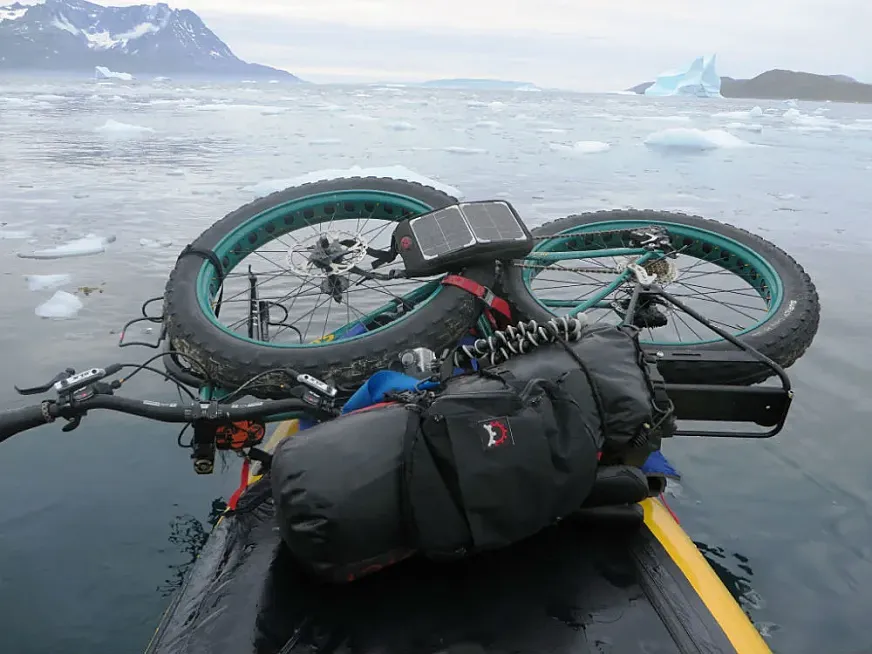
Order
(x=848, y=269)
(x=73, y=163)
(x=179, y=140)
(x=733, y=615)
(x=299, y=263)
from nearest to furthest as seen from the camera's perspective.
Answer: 1. (x=733, y=615)
2. (x=299, y=263)
3. (x=848, y=269)
4. (x=73, y=163)
5. (x=179, y=140)

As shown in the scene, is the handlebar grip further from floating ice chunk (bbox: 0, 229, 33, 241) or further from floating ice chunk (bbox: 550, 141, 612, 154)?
floating ice chunk (bbox: 550, 141, 612, 154)

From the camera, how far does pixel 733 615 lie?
7.01ft

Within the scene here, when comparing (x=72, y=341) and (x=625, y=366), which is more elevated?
(x=625, y=366)

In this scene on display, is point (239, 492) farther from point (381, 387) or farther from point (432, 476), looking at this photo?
point (432, 476)

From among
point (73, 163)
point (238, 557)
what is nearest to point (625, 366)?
point (238, 557)

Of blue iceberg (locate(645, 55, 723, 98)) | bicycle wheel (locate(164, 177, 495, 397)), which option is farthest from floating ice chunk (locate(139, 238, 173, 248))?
blue iceberg (locate(645, 55, 723, 98))

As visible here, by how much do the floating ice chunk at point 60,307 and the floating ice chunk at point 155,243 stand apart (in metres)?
2.08

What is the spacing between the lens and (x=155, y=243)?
28.5 feet

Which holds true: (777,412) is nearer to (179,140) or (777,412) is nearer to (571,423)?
(571,423)

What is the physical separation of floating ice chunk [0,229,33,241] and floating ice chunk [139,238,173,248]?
173cm

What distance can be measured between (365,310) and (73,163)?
12.4m

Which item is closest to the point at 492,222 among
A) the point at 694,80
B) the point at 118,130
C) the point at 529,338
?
the point at 529,338

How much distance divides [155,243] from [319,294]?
5.51 meters

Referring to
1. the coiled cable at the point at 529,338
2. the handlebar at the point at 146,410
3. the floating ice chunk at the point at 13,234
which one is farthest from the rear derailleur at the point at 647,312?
the floating ice chunk at the point at 13,234
